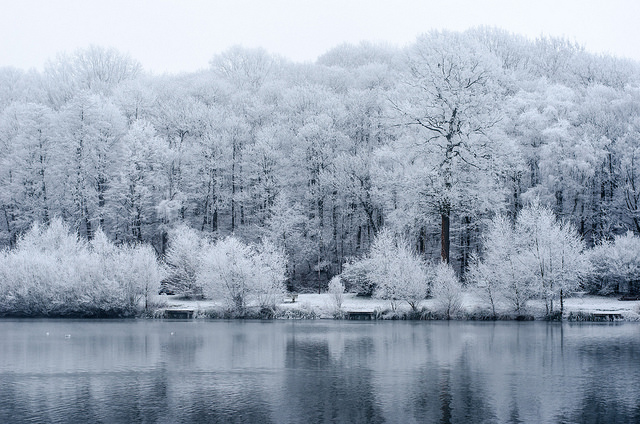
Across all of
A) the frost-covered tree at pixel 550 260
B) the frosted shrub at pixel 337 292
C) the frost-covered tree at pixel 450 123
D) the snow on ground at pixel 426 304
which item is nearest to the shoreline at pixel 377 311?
the snow on ground at pixel 426 304

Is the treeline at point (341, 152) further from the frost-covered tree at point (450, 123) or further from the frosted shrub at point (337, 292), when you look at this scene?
the frosted shrub at point (337, 292)

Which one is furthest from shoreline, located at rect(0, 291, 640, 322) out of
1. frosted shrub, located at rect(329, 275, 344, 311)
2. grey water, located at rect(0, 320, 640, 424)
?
grey water, located at rect(0, 320, 640, 424)

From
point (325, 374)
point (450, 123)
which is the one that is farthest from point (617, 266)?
point (325, 374)

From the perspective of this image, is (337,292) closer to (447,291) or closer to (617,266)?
(447,291)

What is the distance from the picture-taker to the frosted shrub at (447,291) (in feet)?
127

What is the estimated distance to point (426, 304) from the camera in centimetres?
4094

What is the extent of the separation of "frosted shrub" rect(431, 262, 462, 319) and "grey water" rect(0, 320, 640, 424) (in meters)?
2.80

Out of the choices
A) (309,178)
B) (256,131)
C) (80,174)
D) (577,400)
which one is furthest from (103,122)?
(577,400)

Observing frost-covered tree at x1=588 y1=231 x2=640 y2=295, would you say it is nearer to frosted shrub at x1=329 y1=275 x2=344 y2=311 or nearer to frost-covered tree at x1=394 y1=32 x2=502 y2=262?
frost-covered tree at x1=394 y1=32 x2=502 y2=262

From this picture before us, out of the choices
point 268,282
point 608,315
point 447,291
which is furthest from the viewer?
point 268,282

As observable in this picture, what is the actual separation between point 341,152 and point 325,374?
35063 millimetres

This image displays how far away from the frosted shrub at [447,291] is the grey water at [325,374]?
9.20 ft

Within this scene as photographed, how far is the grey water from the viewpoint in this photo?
18781mm

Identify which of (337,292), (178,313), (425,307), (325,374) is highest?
(337,292)
